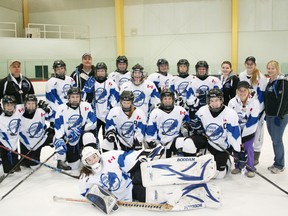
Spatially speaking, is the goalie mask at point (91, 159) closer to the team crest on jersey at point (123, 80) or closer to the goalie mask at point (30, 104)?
the goalie mask at point (30, 104)

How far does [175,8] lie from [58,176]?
1045 cm

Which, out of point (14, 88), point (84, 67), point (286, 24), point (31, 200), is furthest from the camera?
point (286, 24)

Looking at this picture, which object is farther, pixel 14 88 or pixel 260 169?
pixel 14 88

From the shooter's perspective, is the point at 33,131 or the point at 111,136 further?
the point at 33,131

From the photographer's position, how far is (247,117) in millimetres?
3438

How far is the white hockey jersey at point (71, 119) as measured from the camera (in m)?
3.62

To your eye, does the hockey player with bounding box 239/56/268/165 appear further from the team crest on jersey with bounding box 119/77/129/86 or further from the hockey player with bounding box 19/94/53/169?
the hockey player with bounding box 19/94/53/169

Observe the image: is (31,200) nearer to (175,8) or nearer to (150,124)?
(150,124)

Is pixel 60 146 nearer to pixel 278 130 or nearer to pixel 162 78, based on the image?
pixel 162 78

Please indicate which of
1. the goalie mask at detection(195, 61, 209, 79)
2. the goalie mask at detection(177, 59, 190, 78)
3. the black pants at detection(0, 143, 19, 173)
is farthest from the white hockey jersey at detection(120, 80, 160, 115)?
the black pants at detection(0, 143, 19, 173)

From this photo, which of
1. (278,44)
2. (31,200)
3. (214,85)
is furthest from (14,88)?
(278,44)

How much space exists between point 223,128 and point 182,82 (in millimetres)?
1324

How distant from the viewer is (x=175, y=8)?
41.8 feet

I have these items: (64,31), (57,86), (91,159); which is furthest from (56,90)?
(64,31)
